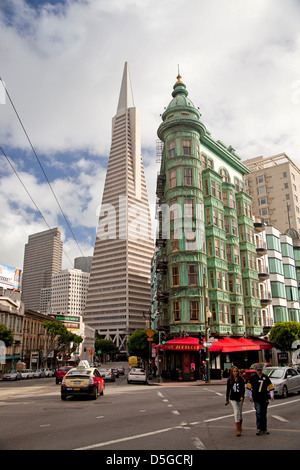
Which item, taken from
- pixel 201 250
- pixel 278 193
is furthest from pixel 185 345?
pixel 278 193

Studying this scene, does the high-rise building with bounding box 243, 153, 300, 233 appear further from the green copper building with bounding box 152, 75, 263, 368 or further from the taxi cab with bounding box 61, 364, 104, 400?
the taxi cab with bounding box 61, 364, 104, 400

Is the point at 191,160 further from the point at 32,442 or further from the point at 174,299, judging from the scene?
the point at 32,442

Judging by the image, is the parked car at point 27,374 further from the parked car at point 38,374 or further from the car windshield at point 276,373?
the car windshield at point 276,373

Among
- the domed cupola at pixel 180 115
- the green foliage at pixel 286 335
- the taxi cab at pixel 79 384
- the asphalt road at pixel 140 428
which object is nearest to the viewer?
the asphalt road at pixel 140 428

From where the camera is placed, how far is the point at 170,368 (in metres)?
41.5

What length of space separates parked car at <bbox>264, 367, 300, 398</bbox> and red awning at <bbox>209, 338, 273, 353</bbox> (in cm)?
1527

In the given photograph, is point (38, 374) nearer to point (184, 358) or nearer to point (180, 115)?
point (184, 358)

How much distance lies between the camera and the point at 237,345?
3931 cm

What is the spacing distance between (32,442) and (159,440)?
2.82 metres

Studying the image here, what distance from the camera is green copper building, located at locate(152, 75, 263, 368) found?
131 ft

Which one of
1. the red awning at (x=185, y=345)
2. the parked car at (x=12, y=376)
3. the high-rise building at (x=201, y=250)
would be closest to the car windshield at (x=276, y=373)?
the high-rise building at (x=201, y=250)

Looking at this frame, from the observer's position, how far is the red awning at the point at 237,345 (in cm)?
3700

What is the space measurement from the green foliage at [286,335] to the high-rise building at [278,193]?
36.2m

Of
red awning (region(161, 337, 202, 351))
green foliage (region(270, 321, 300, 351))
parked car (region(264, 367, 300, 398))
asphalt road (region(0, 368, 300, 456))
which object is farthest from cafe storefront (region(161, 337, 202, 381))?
asphalt road (region(0, 368, 300, 456))
